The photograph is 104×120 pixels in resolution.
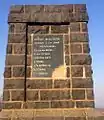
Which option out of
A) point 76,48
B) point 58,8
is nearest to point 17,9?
point 58,8

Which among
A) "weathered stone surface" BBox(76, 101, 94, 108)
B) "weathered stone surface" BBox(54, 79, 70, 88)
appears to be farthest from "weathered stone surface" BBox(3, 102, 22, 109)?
"weathered stone surface" BBox(76, 101, 94, 108)

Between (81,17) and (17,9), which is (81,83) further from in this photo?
(17,9)

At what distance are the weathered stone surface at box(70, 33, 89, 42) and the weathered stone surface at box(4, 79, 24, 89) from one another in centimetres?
150

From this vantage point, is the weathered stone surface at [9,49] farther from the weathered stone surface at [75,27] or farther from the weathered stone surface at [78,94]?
the weathered stone surface at [78,94]

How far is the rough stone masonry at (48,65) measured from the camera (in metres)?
4.97

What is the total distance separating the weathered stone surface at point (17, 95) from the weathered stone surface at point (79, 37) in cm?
166

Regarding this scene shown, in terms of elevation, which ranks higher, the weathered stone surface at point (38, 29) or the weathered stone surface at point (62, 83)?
the weathered stone surface at point (38, 29)

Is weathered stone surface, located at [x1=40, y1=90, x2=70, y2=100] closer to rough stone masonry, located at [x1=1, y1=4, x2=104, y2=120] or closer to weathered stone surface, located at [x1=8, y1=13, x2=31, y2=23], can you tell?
rough stone masonry, located at [x1=1, y1=4, x2=104, y2=120]

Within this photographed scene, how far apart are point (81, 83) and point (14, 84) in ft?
4.78

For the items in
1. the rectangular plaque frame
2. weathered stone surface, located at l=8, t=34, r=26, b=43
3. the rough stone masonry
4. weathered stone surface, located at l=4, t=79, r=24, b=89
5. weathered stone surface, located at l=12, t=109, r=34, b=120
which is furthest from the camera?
weathered stone surface, located at l=8, t=34, r=26, b=43

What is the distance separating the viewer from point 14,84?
5.10 meters

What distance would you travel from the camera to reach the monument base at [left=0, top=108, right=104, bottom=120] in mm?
4590

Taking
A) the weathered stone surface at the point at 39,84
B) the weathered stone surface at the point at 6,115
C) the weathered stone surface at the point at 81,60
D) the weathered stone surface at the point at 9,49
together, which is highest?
the weathered stone surface at the point at 9,49

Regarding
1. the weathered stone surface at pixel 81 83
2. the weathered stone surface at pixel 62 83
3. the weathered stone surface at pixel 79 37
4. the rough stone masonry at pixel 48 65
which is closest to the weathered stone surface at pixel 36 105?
the rough stone masonry at pixel 48 65
